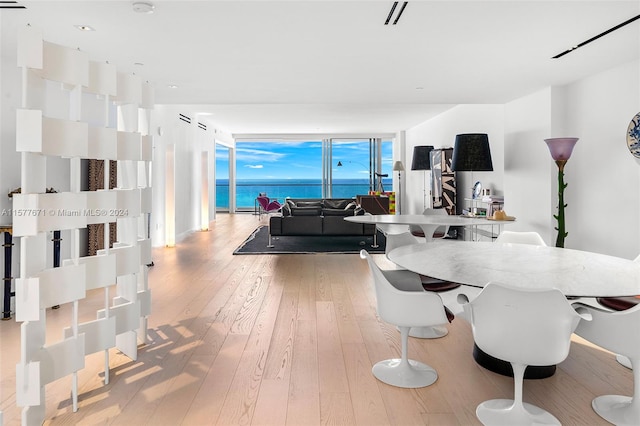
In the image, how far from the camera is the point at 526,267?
7.52 ft

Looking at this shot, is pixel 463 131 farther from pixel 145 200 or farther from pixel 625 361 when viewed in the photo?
pixel 145 200

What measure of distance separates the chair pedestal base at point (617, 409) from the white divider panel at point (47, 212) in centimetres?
284

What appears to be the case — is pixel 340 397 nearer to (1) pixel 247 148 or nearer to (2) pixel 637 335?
(2) pixel 637 335

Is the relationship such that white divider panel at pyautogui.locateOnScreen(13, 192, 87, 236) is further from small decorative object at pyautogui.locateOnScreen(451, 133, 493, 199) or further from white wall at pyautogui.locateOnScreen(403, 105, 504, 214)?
white wall at pyautogui.locateOnScreen(403, 105, 504, 214)

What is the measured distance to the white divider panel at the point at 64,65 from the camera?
2.10 m

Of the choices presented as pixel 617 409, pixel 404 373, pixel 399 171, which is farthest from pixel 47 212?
pixel 399 171

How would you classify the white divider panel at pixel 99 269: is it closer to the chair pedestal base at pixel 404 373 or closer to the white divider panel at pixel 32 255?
the white divider panel at pixel 32 255


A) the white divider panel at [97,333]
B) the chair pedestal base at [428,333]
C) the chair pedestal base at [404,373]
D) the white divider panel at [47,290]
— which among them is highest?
the white divider panel at [47,290]

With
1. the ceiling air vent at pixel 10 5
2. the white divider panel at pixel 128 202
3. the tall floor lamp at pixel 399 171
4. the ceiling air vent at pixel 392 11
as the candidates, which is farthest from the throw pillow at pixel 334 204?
the ceiling air vent at pixel 10 5

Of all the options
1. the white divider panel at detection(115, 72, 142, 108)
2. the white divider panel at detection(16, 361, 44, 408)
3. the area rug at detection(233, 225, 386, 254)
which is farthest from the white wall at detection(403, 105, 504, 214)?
the white divider panel at detection(16, 361, 44, 408)

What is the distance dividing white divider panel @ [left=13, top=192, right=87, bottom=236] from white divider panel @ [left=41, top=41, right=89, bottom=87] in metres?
0.59

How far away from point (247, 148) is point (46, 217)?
17.4 metres

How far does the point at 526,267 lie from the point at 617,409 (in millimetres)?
801

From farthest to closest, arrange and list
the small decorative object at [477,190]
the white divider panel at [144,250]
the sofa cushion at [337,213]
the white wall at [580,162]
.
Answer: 1. the small decorative object at [477,190]
2. the sofa cushion at [337,213]
3. the white wall at [580,162]
4. the white divider panel at [144,250]
